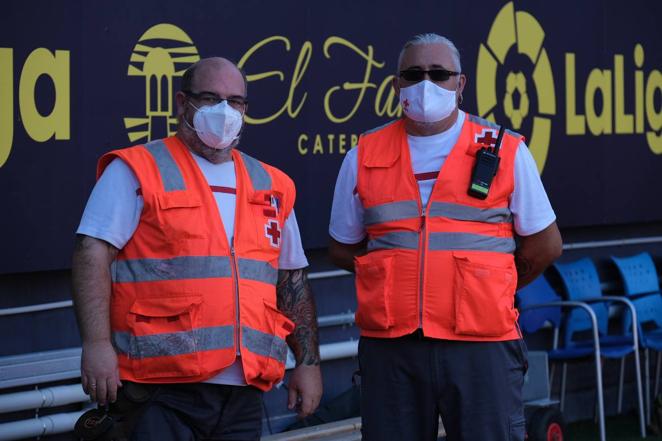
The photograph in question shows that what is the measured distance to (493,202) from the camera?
419 cm

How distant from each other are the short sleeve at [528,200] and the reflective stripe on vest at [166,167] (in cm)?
114

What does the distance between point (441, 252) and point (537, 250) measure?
45 centimetres

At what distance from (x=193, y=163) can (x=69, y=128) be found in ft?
5.32

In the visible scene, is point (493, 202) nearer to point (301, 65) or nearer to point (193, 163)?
point (193, 163)

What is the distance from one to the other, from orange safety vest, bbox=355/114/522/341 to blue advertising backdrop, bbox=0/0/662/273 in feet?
5.38

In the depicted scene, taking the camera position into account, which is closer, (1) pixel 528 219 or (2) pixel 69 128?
(1) pixel 528 219

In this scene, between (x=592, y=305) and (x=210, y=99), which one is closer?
(x=210, y=99)

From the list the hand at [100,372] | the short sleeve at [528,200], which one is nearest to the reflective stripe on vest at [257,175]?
the hand at [100,372]

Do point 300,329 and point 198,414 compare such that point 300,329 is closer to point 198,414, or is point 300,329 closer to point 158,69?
point 198,414

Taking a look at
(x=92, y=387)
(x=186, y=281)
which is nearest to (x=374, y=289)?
(x=186, y=281)

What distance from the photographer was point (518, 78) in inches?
297

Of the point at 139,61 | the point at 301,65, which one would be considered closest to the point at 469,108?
the point at 301,65

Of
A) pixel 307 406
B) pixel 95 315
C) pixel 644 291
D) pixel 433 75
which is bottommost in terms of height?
pixel 307 406

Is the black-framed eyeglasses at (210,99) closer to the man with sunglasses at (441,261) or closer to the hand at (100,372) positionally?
the man with sunglasses at (441,261)
